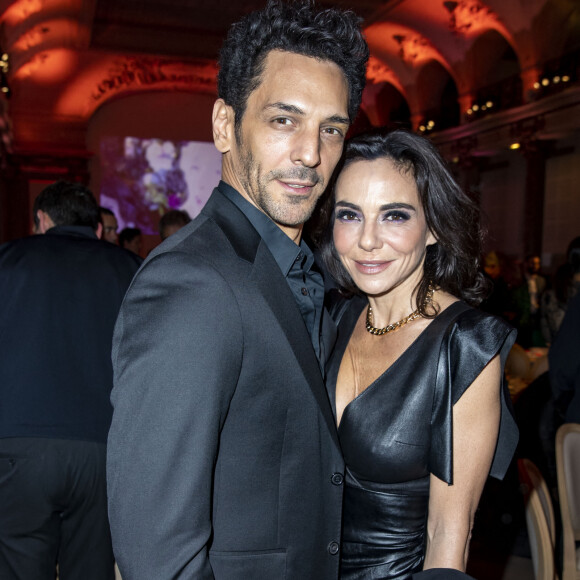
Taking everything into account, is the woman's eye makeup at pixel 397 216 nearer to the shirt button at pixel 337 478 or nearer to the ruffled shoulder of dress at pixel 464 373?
the ruffled shoulder of dress at pixel 464 373

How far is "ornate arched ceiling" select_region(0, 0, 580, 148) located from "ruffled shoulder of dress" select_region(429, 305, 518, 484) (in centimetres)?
1068

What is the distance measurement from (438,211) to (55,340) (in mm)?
1796

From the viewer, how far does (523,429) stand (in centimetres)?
414

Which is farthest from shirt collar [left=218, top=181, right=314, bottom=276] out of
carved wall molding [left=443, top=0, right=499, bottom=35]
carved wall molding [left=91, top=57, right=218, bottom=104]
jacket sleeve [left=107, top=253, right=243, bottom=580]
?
carved wall molding [left=91, top=57, right=218, bottom=104]

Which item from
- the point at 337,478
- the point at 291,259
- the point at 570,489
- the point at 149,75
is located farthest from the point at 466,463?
the point at 149,75

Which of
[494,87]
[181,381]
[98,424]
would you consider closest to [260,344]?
[181,381]

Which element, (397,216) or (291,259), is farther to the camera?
(397,216)

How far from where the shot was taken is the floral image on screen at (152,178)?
592 inches

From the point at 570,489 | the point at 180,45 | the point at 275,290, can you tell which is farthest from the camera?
the point at 180,45

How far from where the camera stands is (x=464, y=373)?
56.8 inches

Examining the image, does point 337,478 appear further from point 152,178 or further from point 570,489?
point 152,178

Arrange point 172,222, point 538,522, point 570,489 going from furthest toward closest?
1. point 172,222
2. point 570,489
3. point 538,522

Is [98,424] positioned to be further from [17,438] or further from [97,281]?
[97,281]

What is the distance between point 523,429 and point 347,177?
10.5 feet
